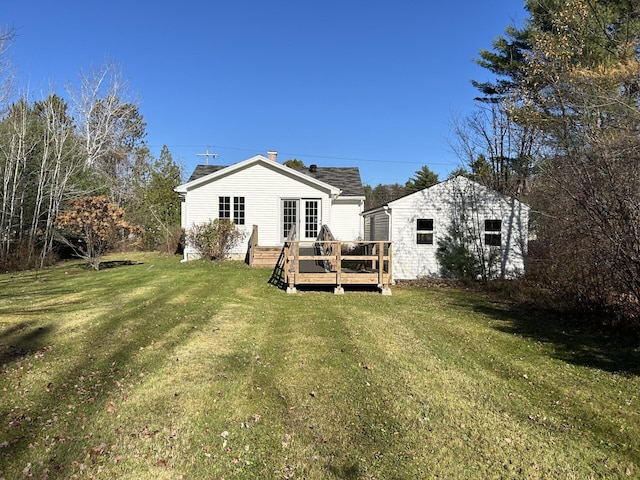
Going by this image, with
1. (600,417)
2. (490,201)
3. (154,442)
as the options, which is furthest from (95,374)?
(490,201)

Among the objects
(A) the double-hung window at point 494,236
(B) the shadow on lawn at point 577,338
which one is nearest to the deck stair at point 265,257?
(A) the double-hung window at point 494,236

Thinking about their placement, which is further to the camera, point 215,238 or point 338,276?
point 215,238

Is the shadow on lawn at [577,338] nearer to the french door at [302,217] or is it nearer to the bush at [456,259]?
the bush at [456,259]

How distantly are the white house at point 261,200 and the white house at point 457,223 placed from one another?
3912mm

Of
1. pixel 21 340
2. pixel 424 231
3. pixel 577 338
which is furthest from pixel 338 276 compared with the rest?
pixel 21 340

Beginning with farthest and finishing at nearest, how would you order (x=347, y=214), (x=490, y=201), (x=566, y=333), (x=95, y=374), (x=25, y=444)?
(x=347, y=214) → (x=490, y=201) → (x=566, y=333) → (x=95, y=374) → (x=25, y=444)

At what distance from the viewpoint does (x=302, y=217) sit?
677 inches

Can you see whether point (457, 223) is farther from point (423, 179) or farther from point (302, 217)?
point (423, 179)

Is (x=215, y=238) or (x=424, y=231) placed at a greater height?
(x=424, y=231)

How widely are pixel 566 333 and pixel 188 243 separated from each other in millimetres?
13608

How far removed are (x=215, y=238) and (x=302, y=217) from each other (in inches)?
145

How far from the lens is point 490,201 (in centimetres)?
1423

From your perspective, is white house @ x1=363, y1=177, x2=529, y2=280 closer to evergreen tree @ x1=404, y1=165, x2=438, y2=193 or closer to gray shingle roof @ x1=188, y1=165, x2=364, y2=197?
gray shingle roof @ x1=188, y1=165, x2=364, y2=197

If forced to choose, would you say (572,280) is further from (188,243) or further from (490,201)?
(188,243)
